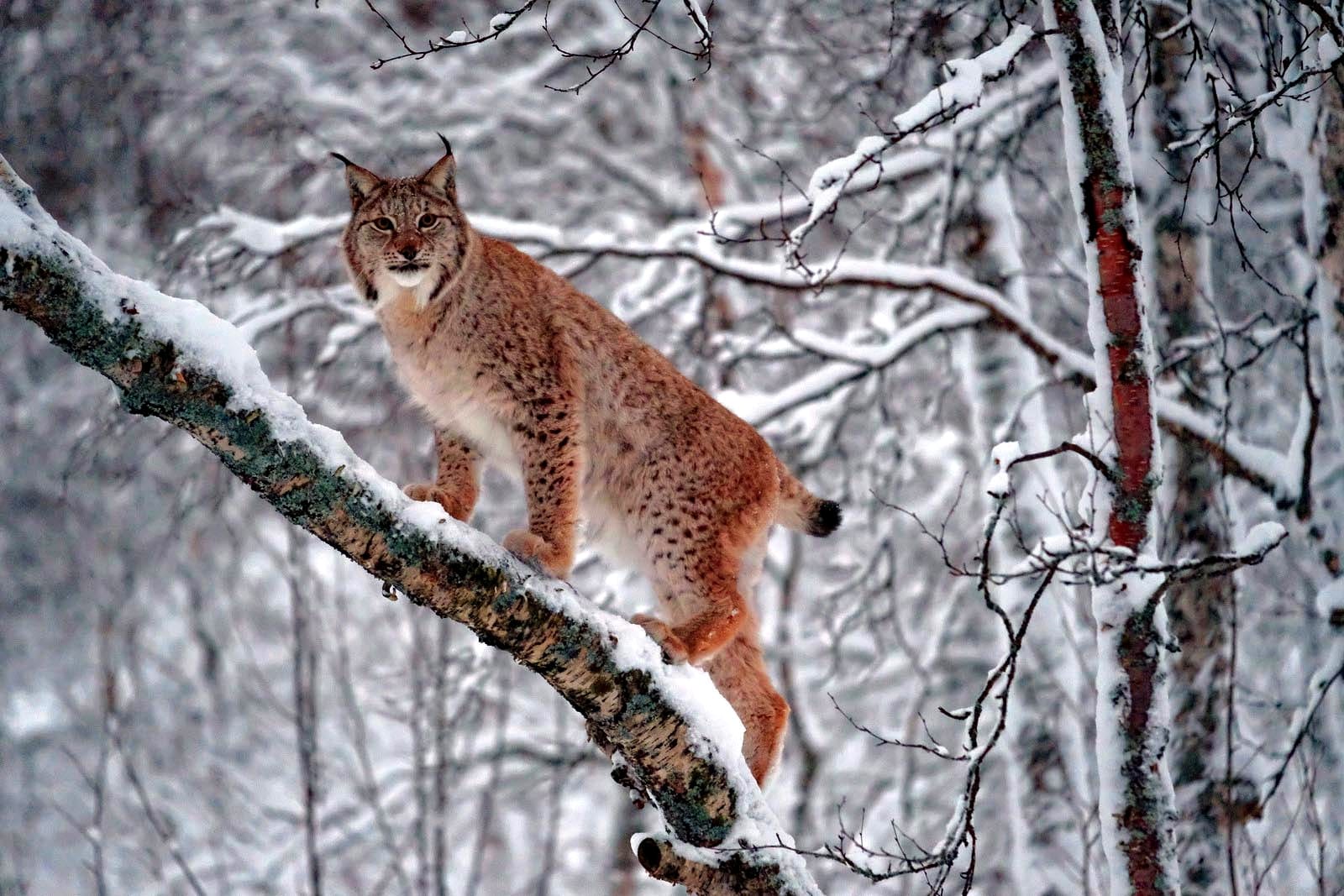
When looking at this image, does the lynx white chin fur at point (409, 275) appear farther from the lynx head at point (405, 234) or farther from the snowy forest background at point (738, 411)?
the snowy forest background at point (738, 411)

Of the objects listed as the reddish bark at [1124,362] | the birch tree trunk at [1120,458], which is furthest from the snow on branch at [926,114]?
the reddish bark at [1124,362]

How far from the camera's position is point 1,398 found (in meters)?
12.0

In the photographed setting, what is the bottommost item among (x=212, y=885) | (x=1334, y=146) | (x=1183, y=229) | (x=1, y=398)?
(x=212, y=885)

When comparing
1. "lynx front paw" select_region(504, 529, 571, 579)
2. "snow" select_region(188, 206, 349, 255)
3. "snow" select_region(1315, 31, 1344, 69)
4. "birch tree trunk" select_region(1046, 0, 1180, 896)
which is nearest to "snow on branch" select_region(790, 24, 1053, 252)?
"birch tree trunk" select_region(1046, 0, 1180, 896)

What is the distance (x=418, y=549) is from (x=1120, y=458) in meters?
1.84

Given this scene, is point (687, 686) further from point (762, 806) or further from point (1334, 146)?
point (1334, 146)

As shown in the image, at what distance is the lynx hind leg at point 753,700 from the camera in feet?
14.4

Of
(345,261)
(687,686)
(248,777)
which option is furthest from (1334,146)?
(248,777)

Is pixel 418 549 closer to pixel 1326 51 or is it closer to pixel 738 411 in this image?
pixel 1326 51

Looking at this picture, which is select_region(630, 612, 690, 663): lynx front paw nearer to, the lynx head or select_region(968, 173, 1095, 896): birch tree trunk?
the lynx head

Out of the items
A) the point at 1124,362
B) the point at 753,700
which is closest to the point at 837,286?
the point at 753,700

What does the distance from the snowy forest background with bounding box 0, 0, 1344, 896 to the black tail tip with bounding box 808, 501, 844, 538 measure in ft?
2.20

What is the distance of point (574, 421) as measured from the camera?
169 inches

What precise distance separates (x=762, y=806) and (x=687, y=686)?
0.39m
